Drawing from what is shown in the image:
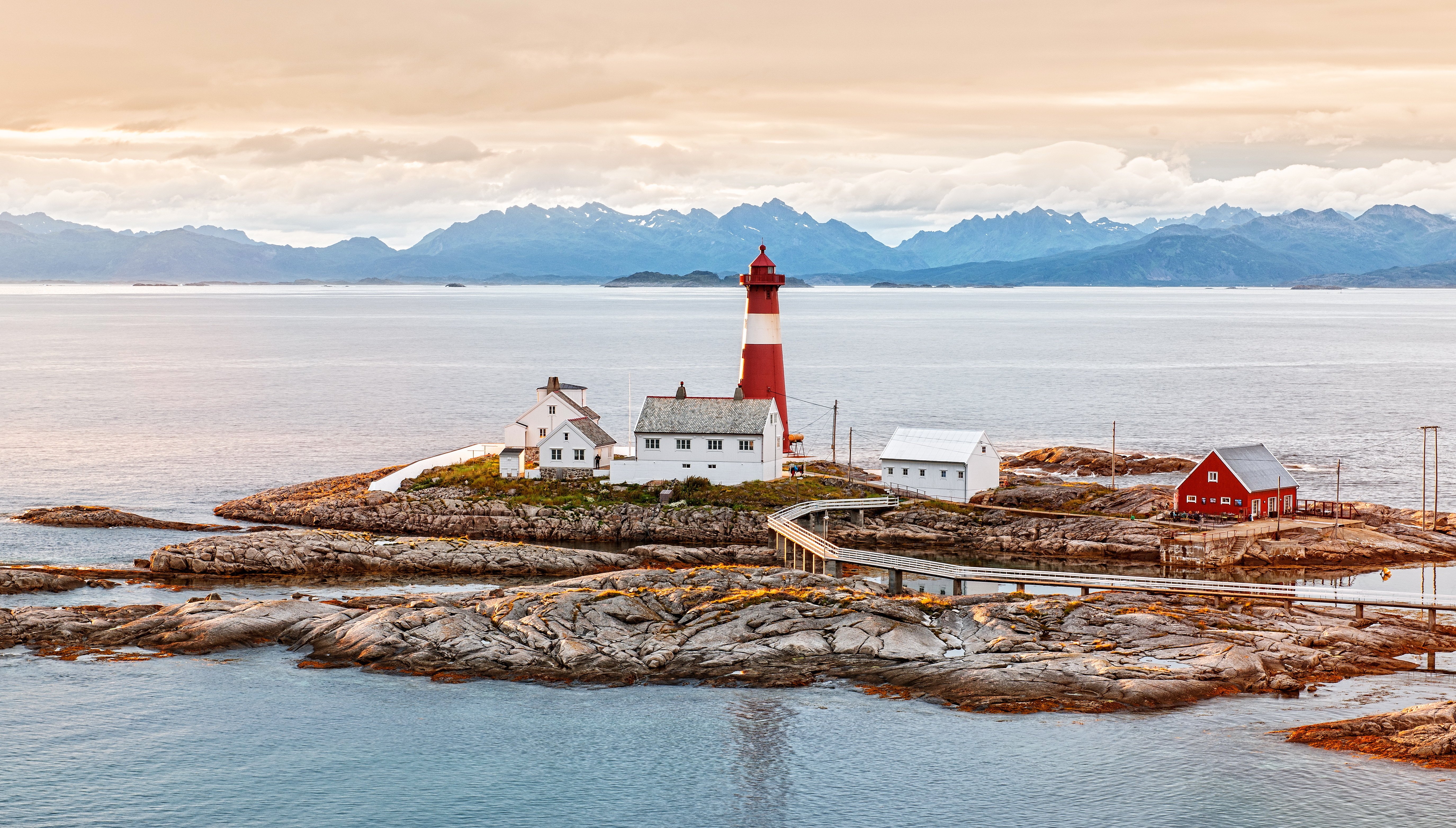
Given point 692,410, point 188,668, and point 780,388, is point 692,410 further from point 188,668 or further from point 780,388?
point 188,668

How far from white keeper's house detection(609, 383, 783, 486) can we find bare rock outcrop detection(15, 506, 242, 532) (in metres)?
20.2

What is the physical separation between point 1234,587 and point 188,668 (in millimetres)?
36739

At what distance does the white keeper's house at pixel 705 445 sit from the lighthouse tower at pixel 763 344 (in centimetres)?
397

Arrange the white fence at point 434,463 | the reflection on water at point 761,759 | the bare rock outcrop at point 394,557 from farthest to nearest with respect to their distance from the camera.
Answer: the white fence at point 434,463, the bare rock outcrop at point 394,557, the reflection on water at point 761,759

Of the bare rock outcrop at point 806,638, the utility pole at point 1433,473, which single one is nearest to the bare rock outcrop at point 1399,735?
the bare rock outcrop at point 806,638

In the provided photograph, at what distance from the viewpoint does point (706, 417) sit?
67.0 meters

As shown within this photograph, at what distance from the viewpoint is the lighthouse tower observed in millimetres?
70875

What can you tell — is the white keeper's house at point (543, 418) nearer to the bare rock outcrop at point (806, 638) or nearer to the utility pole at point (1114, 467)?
the bare rock outcrop at point (806, 638)

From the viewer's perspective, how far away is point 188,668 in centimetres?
4194

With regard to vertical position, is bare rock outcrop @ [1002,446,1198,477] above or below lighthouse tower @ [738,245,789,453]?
below

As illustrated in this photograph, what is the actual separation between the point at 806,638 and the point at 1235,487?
93.1 feet

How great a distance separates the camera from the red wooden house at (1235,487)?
61.2 m

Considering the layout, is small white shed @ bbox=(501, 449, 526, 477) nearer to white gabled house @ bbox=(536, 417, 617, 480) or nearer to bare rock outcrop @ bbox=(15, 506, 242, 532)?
white gabled house @ bbox=(536, 417, 617, 480)

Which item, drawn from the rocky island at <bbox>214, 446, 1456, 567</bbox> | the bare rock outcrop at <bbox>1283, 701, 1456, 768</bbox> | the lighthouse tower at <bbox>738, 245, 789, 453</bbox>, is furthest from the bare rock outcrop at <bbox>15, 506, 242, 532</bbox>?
the bare rock outcrop at <bbox>1283, 701, 1456, 768</bbox>
